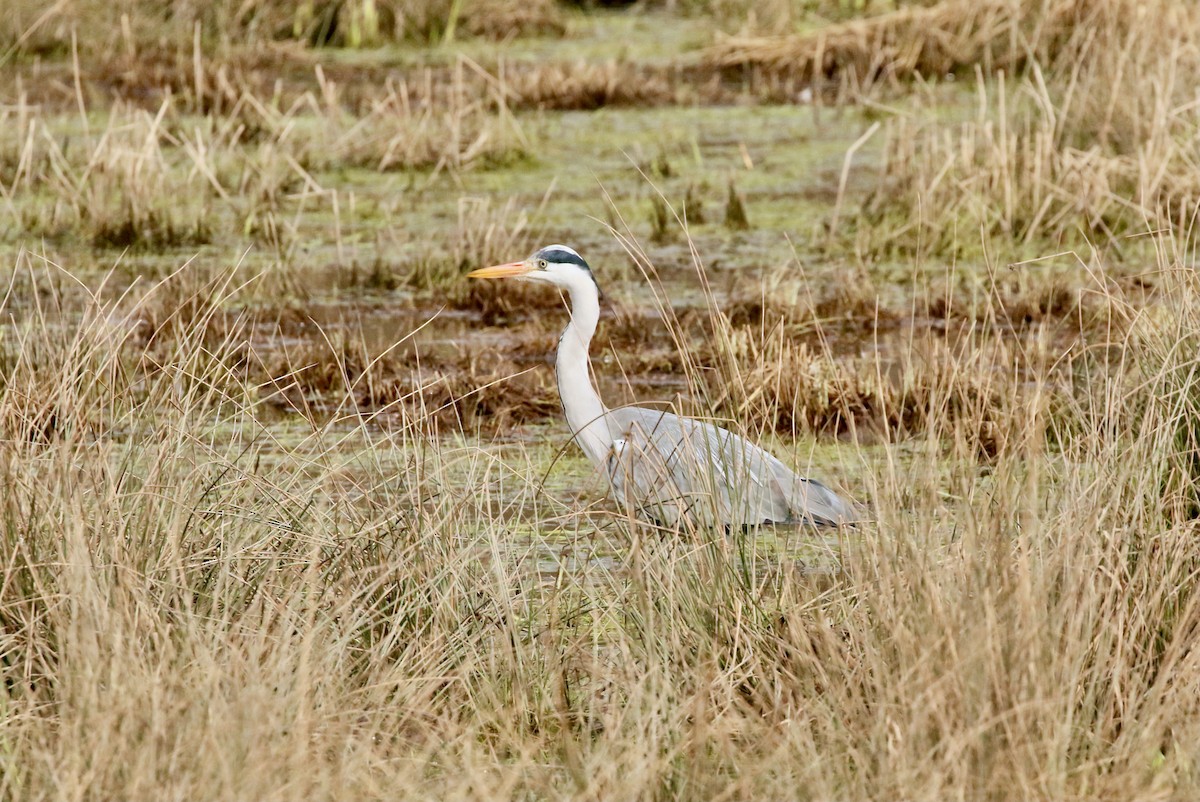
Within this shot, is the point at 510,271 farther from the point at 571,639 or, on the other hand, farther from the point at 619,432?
the point at 571,639

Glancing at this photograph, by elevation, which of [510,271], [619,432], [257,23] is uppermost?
[510,271]

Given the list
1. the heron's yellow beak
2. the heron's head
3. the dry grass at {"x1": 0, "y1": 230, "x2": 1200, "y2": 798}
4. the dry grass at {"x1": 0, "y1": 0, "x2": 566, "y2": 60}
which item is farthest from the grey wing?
the dry grass at {"x1": 0, "y1": 0, "x2": 566, "y2": 60}

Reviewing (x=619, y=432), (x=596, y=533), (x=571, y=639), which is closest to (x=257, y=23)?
(x=619, y=432)

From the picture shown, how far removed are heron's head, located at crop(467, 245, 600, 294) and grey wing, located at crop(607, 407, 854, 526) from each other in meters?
0.39

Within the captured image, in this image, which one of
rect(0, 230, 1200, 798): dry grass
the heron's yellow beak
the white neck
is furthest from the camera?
the heron's yellow beak

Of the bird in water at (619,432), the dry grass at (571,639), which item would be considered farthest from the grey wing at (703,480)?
the dry grass at (571,639)

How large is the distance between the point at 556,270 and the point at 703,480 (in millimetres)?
1626

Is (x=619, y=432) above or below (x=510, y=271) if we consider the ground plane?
below

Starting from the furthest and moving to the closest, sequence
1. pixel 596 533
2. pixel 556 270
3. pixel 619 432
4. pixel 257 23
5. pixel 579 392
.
Answer: pixel 257 23 < pixel 556 270 < pixel 579 392 < pixel 619 432 < pixel 596 533

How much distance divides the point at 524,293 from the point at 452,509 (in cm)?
404

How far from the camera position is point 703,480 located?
11.9 feet

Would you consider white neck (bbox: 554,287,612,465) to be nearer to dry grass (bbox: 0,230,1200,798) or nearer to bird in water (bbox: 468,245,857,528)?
bird in water (bbox: 468,245,857,528)

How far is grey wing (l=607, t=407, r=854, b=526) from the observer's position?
3.61 meters

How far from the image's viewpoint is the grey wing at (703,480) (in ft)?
11.8
